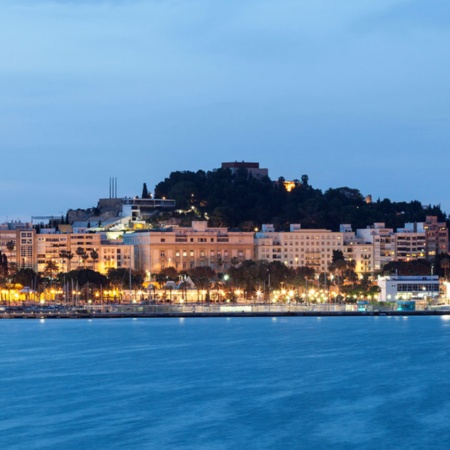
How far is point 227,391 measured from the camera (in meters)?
53.3

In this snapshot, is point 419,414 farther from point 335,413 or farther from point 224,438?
point 224,438

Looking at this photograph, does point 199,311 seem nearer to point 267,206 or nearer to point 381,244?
point 381,244

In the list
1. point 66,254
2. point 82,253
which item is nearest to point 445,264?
point 82,253

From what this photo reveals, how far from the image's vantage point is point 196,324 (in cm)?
10675

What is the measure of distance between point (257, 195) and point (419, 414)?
122019 millimetres

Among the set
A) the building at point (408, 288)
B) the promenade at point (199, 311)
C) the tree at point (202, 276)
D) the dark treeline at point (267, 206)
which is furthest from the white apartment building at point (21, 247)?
the building at point (408, 288)

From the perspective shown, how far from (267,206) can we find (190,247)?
17.8 m

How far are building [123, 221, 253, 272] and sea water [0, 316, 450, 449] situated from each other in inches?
2606

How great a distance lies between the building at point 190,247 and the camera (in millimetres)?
153875

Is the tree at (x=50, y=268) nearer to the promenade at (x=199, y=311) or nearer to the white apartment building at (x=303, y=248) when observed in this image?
the white apartment building at (x=303, y=248)

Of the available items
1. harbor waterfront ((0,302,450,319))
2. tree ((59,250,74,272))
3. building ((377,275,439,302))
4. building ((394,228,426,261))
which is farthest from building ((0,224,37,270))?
building ((377,275,439,302))

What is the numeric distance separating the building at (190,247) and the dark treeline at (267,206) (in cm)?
690

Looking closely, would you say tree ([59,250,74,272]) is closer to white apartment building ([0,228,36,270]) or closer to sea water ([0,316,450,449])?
white apartment building ([0,228,36,270])

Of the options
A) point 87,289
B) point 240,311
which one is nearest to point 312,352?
point 240,311
